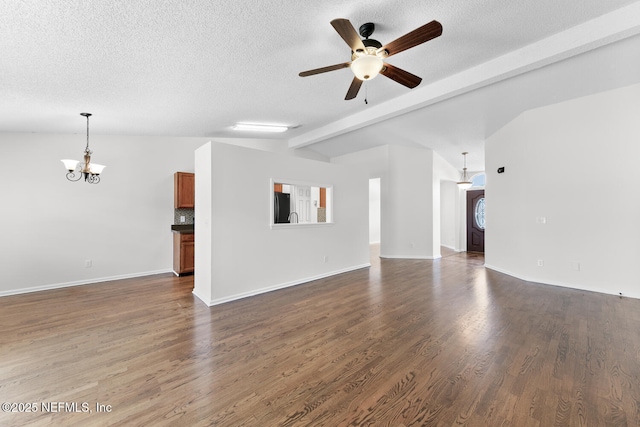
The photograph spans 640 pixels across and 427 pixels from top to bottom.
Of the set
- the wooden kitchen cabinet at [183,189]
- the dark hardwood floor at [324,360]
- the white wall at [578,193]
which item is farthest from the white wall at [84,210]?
the white wall at [578,193]

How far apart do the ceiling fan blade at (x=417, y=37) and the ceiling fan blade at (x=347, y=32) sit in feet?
0.69

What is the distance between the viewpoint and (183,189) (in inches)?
210

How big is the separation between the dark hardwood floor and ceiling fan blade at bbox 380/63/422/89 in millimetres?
2520

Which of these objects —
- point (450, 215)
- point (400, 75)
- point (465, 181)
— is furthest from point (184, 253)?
point (450, 215)

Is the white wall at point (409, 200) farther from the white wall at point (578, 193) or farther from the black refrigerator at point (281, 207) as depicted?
the black refrigerator at point (281, 207)

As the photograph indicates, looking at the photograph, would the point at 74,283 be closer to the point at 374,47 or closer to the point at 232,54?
the point at 232,54

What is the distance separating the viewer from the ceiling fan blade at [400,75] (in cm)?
244

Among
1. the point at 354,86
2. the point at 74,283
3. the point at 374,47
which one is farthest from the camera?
the point at 74,283

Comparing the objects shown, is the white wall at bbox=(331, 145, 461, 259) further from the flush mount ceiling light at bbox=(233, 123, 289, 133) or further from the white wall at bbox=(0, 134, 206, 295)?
the white wall at bbox=(0, 134, 206, 295)

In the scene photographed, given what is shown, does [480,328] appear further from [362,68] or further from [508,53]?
[508,53]

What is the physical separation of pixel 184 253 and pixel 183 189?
4.20 ft

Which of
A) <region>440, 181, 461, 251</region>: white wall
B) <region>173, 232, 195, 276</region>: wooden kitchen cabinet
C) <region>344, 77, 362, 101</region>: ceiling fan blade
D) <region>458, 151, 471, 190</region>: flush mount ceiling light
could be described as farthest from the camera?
<region>440, 181, 461, 251</region>: white wall

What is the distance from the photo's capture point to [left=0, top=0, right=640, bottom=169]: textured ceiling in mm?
2057

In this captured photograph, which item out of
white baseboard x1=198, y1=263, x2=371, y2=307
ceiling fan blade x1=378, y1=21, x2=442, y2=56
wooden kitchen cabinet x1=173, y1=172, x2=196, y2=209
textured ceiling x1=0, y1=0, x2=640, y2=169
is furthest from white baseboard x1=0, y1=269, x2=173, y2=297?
ceiling fan blade x1=378, y1=21, x2=442, y2=56
